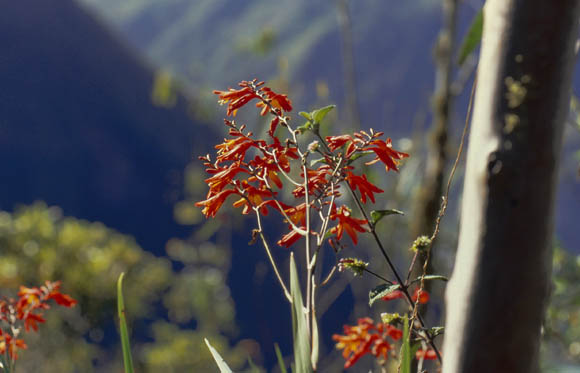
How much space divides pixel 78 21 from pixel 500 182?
3186 centimetres

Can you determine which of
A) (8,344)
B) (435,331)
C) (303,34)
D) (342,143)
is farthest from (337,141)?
(303,34)

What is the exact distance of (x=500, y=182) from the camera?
1.31 ft

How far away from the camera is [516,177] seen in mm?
395

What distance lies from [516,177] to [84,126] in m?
27.2

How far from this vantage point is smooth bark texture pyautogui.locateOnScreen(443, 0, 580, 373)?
1.28ft

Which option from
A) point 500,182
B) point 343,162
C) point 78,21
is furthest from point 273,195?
point 78,21

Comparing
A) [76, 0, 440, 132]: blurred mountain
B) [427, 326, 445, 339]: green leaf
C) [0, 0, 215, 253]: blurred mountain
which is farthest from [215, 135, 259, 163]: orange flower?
[76, 0, 440, 132]: blurred mountain

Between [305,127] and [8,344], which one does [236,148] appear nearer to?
[305,127]

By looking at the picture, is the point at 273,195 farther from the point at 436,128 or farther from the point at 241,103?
the point at 436,128

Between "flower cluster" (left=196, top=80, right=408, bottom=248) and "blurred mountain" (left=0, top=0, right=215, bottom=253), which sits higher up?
"blurred mountain" (left=0, top=0, right=215, bottom=253)

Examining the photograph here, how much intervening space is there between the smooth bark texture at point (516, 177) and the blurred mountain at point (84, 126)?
22566 millimetres

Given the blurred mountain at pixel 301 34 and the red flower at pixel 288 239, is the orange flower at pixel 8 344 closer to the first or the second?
the red flower at pixel 288 239

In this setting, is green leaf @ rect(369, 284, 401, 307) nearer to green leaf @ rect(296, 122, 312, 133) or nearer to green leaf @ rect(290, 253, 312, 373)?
green leaf @ rect(290, 253, 312, 373)

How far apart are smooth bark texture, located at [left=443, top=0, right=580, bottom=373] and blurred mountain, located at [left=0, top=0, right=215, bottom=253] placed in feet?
Result: 74.0
